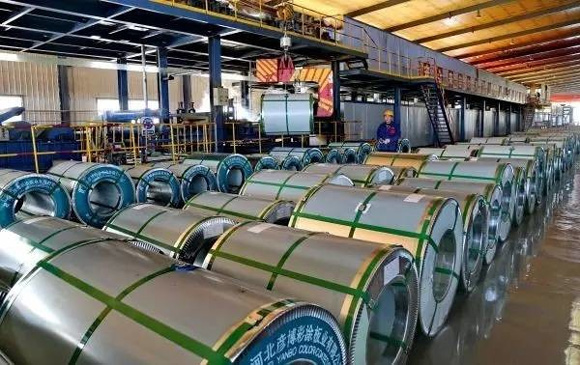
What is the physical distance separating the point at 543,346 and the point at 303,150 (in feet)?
28.0

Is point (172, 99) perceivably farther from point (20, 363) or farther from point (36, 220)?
point (20, 363)

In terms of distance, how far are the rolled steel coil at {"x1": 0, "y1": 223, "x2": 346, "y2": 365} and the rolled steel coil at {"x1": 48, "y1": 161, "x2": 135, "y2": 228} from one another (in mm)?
4581

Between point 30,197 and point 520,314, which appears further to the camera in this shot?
point 30,197

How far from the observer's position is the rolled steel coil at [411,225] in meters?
3.47

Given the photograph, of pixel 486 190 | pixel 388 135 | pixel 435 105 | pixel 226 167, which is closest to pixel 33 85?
pixel 226 167

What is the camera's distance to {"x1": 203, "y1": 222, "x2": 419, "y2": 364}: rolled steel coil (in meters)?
2.47

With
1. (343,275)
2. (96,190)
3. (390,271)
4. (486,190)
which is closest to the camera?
(343,275)

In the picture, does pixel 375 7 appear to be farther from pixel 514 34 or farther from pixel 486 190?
pixel 486 190

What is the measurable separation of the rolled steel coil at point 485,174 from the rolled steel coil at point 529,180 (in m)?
0.62

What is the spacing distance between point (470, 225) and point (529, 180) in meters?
4.57

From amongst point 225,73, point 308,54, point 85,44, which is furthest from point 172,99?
point 308,54

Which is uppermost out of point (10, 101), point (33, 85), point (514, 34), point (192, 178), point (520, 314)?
point (514, 34)

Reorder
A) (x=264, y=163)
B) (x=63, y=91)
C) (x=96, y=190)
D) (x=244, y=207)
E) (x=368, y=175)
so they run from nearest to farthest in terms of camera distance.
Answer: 1. (x=244, y=207)
2. (x=368, y=175)
3. (x=96, y=190)
4. (x=264, y=163)
5. (x=63, y=91)

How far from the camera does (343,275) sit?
2.54 m
